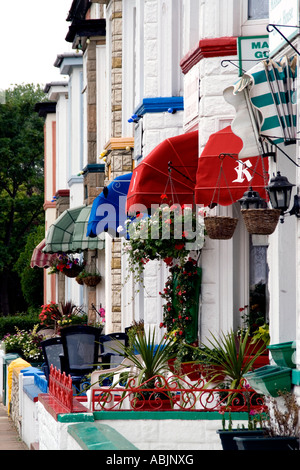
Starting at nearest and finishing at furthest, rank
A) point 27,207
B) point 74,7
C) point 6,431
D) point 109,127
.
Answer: point 6,431, point 109,127, point 74,7, point 27,207

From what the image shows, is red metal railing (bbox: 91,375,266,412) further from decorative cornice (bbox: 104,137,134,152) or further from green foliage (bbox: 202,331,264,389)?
decorative cornice (bbox: 104,137,134,152)

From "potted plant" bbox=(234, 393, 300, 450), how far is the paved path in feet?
21.4

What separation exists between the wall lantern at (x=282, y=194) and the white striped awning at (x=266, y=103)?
37cm

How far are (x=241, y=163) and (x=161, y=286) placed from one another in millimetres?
4857

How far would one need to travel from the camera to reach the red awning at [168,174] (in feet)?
42.2

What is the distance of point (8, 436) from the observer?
642 inches

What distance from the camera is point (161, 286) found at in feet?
51.4

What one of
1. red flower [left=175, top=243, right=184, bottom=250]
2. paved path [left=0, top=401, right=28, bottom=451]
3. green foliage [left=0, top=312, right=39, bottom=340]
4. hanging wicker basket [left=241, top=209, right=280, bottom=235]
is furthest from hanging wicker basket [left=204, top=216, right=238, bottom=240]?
green foliage [left=0, top=312, right=39, bottom=340]

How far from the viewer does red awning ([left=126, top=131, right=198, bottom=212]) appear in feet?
42.2

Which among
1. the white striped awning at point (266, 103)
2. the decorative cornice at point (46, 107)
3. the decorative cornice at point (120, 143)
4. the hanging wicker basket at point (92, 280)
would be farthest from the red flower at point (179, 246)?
the decorative cornice at point (46, 107)

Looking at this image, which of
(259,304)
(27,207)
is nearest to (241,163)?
(259,304)

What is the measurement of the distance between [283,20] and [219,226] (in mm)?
2622

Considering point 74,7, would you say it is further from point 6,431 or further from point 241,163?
point 241,163

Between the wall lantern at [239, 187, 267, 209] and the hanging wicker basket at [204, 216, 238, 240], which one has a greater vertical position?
the wall lantern at [239, 187, 267, 209]
